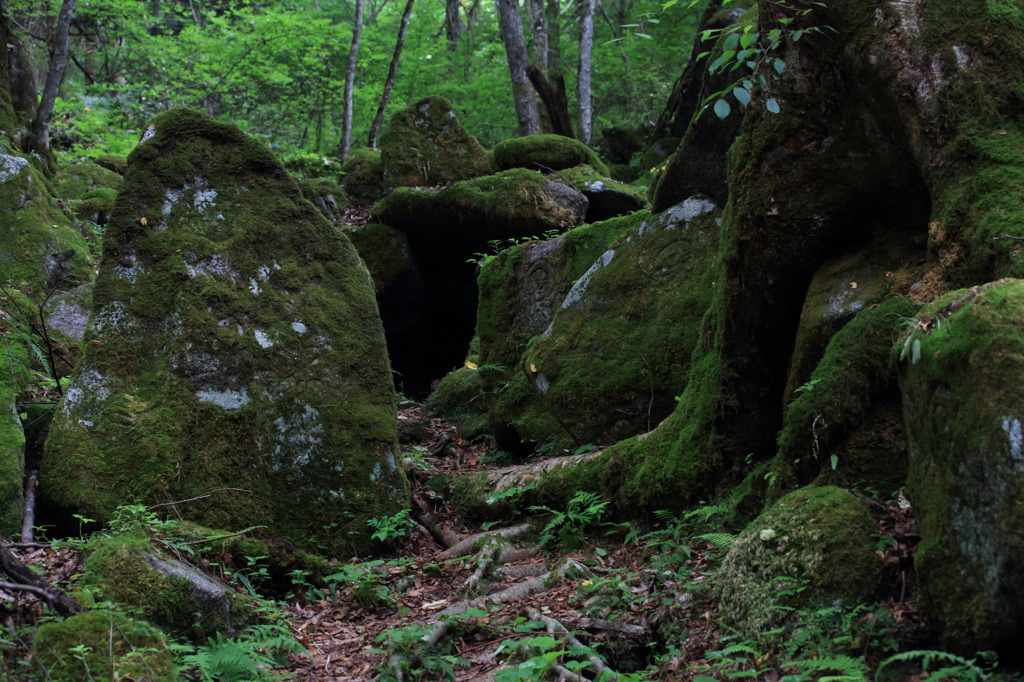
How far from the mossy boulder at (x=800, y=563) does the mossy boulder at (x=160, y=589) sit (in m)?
2.64

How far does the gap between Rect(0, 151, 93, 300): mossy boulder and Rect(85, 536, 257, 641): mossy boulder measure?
199 inches

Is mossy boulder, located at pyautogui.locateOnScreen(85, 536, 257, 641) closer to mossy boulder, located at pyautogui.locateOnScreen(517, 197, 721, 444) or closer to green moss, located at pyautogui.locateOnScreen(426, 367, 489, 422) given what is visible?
mossy boulder, located at pyautogui.locateOnScreen(517, 197, 721, 444)

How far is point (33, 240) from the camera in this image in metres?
8.40

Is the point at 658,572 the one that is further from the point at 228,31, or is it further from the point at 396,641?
the point at 228,31

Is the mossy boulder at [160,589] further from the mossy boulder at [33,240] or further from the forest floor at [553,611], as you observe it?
the mossy boulder at [33,240]

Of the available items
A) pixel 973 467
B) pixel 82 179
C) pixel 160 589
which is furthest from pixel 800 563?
pixel 82 179

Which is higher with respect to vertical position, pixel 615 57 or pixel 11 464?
pixel 615 57

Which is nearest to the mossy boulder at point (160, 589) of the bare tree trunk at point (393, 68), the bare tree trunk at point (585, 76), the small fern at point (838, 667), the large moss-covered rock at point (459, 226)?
the small fern at point (838, 667)

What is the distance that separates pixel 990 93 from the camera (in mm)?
3918

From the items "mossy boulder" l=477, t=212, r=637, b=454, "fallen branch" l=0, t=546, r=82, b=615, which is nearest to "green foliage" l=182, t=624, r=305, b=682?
"fallen branch" l=0, t=546, r=82, b=615

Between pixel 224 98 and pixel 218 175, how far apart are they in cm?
1538

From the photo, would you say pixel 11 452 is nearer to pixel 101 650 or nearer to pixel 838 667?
pixel 101 650

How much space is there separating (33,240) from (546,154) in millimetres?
8055

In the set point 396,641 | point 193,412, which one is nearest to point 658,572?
point 396,641
